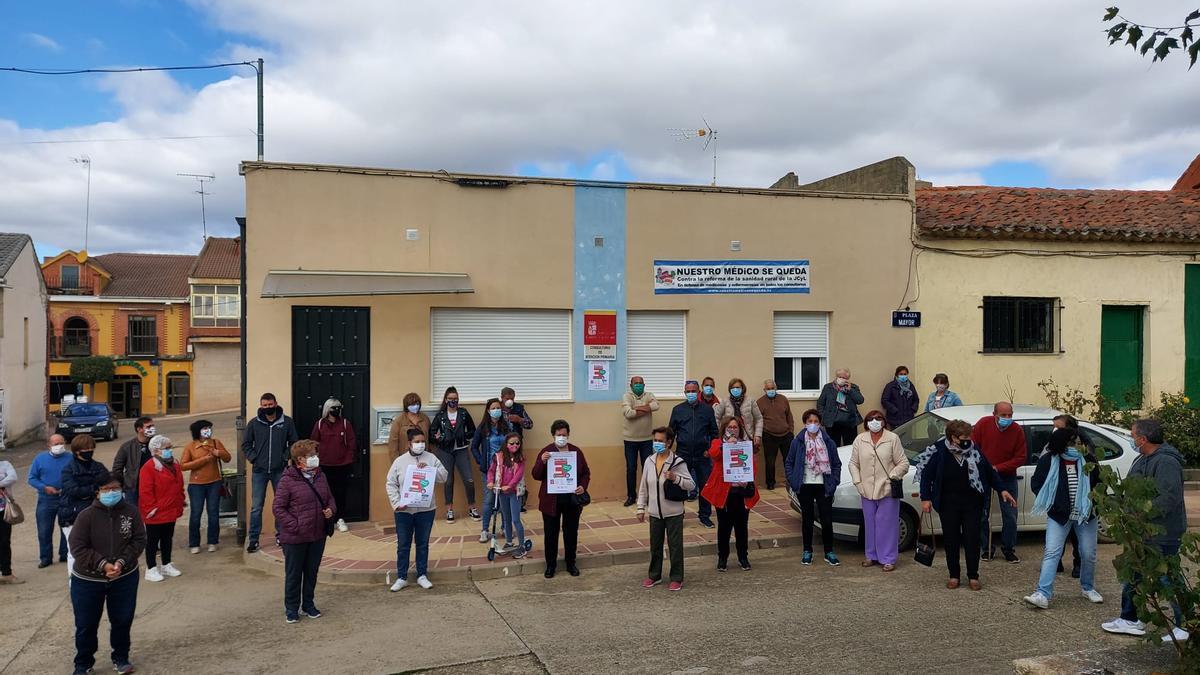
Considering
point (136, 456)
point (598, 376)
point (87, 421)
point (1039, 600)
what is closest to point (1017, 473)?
point (1039, 600)

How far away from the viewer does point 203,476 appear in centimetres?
973

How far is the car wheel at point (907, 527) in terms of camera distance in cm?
889

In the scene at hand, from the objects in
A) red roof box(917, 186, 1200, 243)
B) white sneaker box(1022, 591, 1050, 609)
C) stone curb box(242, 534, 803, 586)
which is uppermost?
red roof box(917, 186, 1200, 243)

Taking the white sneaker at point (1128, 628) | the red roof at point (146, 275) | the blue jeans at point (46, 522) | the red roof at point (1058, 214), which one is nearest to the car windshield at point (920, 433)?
the white sneaker at point (1128, 628)

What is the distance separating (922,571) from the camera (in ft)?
27.0

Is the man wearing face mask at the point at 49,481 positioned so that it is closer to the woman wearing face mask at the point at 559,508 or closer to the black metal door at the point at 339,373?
the black metal door at the point at 339,373

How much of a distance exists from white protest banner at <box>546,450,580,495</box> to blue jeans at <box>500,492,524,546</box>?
709mm

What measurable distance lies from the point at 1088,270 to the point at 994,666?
10.5m

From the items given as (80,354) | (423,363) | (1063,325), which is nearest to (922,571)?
(423,363)

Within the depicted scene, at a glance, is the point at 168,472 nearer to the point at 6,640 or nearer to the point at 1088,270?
the point at 6,640

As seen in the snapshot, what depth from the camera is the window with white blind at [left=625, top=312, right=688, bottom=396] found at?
11867 mm

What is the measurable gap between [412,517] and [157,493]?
2.91 metres

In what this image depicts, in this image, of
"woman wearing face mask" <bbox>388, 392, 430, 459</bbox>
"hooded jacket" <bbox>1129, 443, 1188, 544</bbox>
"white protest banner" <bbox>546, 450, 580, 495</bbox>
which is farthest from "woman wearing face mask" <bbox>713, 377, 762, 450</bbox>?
"hooded jacket" <bbox>1129, 443, 1188, 544</bbox>

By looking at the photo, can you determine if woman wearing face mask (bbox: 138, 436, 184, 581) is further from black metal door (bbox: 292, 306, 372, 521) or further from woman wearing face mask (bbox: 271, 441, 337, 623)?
woman wearing face mask (bbox: 271, 441, 337, 623)
